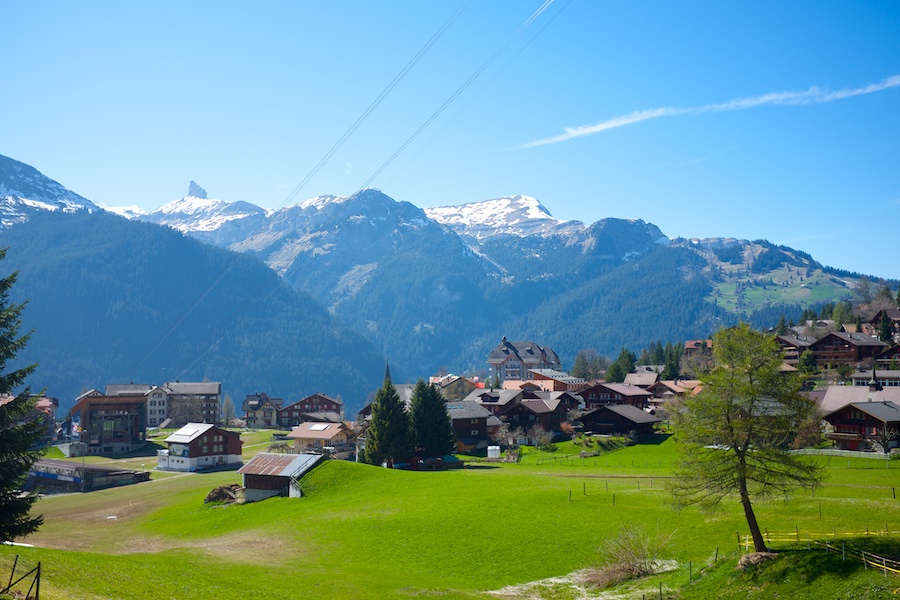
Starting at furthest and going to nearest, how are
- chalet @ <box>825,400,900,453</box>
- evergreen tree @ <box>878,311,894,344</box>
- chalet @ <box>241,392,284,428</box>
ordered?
chalet @ <box>241,392,284,428</box>
evergreen tree @ <box>878,311,894,344</box>
chalet @ <box>825,400,900,453</box>

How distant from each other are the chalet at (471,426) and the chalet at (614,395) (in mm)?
25692

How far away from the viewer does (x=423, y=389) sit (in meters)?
92.4

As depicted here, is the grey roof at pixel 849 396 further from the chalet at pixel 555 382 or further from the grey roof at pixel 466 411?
the chalet at pixel 555 382

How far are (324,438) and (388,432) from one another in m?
34.3

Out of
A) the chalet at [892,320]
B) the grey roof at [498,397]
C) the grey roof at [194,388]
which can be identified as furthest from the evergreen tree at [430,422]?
the chalet at [892,320]

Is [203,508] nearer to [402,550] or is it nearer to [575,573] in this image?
[402,550]

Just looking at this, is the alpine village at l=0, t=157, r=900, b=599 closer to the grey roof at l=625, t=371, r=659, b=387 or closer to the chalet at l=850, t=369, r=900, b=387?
the chalet at l=850, t=369, r=900, b=387

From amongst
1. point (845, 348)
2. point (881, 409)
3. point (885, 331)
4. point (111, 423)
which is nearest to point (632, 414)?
point (881, 409)

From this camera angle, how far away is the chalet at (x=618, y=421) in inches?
4306

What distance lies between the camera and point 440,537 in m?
51.0

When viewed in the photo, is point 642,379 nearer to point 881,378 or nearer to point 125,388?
point 881,378

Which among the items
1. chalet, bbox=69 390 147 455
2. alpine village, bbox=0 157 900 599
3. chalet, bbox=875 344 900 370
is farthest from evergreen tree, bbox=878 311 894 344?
chalet, bbox=69 390 147 455

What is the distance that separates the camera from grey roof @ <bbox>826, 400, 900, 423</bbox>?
76.6 meters

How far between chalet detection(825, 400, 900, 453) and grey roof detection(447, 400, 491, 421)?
51.5 metres
